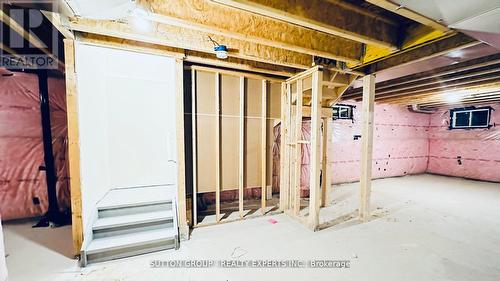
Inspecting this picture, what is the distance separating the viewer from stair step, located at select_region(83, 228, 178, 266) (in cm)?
204

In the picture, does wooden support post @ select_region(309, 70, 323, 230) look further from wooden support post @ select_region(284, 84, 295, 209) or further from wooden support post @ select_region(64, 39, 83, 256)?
wooden support post @ select_region(64, 39, 83, 256)

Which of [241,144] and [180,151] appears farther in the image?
[241,144]

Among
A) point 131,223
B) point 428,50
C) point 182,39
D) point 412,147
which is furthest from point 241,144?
point 412,147

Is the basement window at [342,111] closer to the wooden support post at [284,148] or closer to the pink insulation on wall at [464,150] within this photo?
the wooden support post at [284,148]

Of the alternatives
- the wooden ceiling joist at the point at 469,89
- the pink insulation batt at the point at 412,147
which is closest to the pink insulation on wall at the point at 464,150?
the pink insulation batt at the point at 412,147

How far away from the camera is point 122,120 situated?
109 inches

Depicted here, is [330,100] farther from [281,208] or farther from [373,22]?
[281,208]

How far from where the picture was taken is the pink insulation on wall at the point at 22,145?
9.90 ft

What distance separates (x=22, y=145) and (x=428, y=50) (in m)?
5.51

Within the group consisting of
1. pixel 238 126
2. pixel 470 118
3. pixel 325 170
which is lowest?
pixel 325 170

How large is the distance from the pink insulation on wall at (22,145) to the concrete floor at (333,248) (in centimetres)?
36

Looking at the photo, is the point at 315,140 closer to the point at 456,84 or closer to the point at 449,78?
the point at 449,78

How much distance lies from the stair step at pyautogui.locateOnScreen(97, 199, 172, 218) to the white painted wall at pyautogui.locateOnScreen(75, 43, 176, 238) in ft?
0.42

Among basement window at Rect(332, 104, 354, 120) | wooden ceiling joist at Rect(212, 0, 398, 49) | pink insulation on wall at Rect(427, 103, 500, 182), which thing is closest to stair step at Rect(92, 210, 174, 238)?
wooden ceiling joist at Rect(212, 0, 398, 49)
